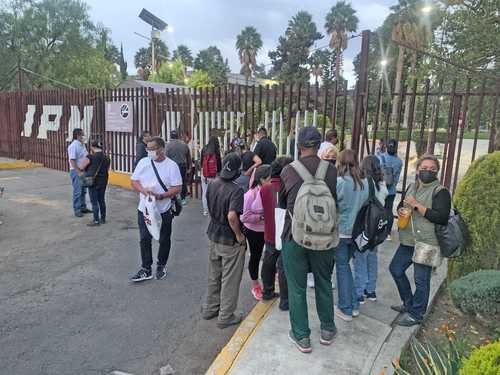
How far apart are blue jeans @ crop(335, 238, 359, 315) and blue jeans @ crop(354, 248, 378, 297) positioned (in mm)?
232

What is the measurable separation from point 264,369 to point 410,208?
5.89 feet

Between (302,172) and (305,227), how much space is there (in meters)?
0.41

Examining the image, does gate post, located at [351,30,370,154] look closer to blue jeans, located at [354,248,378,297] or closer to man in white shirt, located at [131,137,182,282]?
blue jeans, located at [354,248,378,297]

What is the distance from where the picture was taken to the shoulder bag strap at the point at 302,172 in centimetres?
282

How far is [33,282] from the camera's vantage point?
455 cm

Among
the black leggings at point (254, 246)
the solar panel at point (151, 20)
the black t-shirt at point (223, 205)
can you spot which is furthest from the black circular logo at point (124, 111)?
the solar panel at point (151, 20)

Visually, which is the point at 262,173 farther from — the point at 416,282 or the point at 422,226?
the point at 416,282

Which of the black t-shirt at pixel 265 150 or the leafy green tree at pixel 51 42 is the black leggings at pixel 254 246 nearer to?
the black t-shirt at pixel 265 150

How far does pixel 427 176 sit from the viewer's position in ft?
10.4

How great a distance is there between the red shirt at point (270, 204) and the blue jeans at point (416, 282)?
3.81 ft

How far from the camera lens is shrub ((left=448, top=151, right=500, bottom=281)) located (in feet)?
12.0

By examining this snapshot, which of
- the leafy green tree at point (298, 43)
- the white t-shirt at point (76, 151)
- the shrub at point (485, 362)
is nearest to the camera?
the shrub at point (485, 362)

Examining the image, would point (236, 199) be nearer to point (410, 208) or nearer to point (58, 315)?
point (410, 208)

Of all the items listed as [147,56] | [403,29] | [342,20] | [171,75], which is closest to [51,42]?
[171,75]
